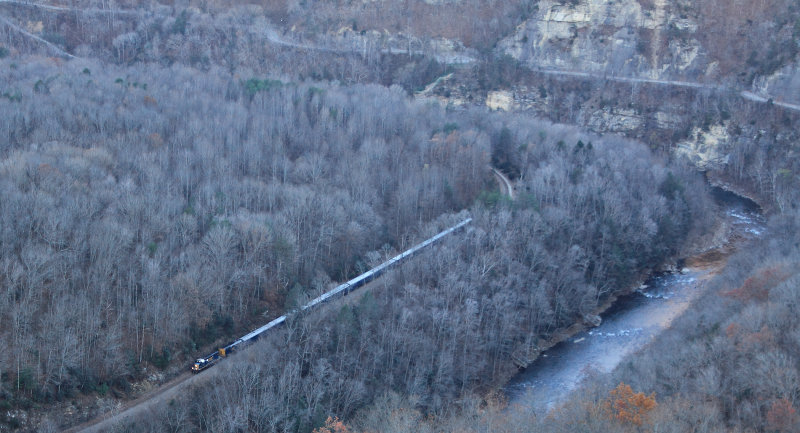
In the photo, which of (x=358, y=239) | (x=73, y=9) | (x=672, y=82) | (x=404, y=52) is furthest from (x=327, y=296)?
(x=73, y=9)

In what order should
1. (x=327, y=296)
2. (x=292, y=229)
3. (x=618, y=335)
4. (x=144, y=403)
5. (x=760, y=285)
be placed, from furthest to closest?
(x=618, y=335), (x=292, y=229), (x=327, y=296), (x=760, y=285), (x=144, y=403)

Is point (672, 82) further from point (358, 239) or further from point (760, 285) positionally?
point (358, 239)

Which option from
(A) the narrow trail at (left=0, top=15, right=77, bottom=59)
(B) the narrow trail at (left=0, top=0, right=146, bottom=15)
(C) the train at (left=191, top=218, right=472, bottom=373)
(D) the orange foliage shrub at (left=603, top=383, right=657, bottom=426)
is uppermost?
(B) the narrow trail at (left=0, top=0, right=146, bottom=15)

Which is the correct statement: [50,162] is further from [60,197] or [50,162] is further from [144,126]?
[144,126]

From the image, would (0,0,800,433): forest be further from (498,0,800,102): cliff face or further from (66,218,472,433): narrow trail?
(498,0,800,102): cliff face

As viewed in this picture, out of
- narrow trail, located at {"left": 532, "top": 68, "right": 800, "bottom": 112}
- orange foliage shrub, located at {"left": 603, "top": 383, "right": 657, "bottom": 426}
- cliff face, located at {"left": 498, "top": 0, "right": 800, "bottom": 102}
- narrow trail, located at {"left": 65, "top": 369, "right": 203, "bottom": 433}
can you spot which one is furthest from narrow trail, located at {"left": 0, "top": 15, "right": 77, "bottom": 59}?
orange foliage shrub, located at {"left": 603, "top": 383, "right": 657, "bottom": 426}

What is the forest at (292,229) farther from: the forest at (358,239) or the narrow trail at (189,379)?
the narrow trail at (189,379)

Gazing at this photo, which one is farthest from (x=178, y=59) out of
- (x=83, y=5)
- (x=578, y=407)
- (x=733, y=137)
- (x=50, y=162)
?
(x=578, y=407)
